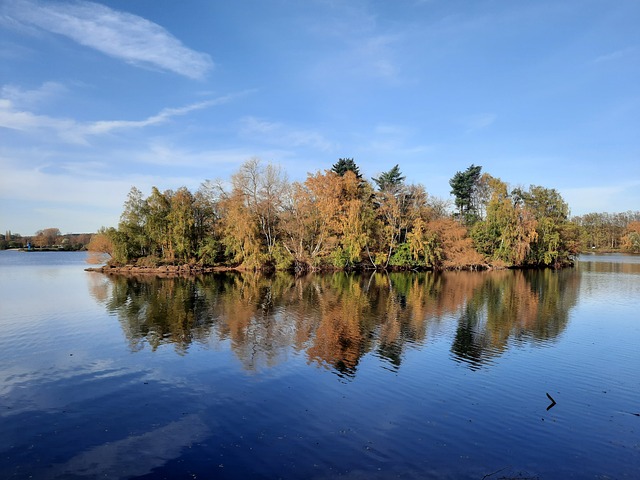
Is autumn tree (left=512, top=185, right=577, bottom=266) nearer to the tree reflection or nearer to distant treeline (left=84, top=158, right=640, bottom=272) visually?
distant treeline (left=84, top=158, right=640, bottom=272)

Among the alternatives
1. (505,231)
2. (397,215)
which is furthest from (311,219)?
(505,231)

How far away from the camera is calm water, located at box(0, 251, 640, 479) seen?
8438 millimetres

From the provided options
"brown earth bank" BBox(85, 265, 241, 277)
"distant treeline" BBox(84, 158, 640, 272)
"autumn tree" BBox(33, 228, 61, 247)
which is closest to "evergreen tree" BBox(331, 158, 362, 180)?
"distant treeline" BBox(84, 158, 640, 272)

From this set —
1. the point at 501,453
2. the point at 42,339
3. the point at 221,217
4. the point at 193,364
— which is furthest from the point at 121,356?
the point at 221,217

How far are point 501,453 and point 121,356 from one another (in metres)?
13.6

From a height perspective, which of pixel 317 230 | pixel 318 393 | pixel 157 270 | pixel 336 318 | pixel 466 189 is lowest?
pixel 318 393

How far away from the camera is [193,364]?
14.8 metres

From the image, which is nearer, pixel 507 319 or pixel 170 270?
pixel 507 319

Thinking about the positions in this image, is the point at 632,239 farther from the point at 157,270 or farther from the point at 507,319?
the point at 157,270

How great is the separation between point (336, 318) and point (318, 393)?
36.1 ft

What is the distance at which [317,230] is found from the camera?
193 feet

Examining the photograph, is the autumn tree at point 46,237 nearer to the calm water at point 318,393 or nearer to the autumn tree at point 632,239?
the calm water at point 318,393

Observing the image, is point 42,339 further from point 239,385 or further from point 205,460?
point 205,460

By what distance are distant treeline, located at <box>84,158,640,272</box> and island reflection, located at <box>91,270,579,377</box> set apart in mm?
17168
